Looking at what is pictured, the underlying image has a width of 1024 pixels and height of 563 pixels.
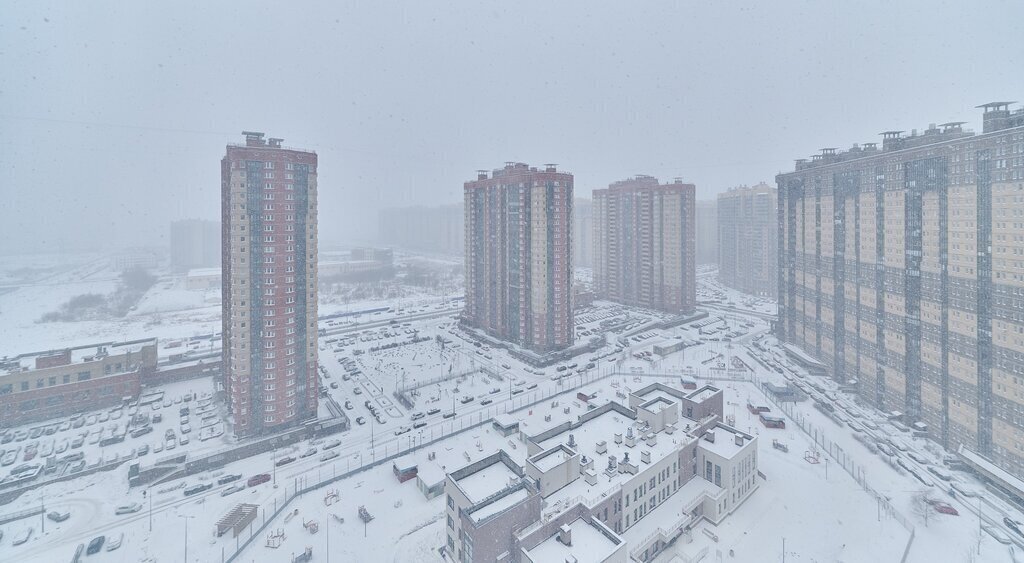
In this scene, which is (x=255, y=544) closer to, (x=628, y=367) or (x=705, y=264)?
(x=628, y=367)

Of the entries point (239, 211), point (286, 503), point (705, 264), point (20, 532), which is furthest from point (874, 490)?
point (705, 264)

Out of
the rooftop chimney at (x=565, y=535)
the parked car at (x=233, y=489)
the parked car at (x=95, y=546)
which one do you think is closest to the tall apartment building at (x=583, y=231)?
the parked car at (x=233, y=489)

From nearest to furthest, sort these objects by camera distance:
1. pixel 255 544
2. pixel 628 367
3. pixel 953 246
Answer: pixel 255 544
pixel 953 246
pixel 628 367

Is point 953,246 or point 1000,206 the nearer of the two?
point 1000,206

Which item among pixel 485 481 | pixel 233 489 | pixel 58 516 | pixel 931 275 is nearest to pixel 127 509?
pixel 58 516

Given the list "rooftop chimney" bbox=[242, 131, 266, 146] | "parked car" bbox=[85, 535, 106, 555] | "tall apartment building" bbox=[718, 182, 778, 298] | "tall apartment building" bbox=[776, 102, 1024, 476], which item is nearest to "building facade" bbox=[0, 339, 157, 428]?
"parked car" bbox=[85, 535, 106, 555]

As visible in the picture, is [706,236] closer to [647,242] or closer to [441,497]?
[647,242]

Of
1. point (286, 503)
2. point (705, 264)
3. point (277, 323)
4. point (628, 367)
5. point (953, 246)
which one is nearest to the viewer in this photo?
point (286, 503)
